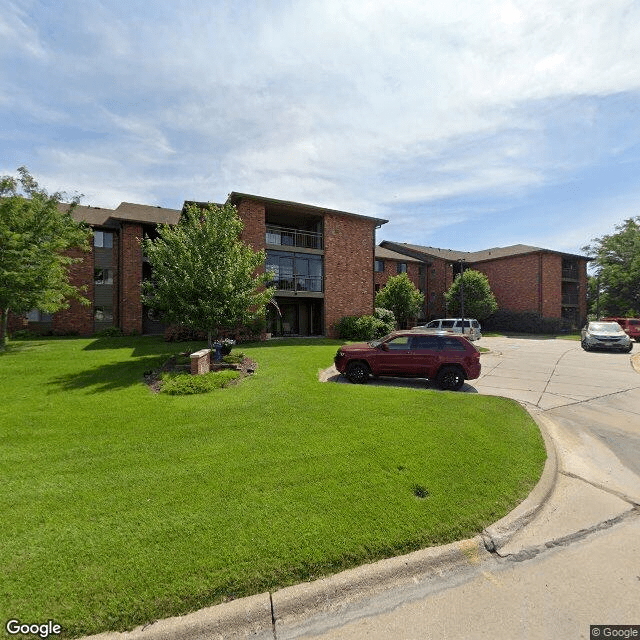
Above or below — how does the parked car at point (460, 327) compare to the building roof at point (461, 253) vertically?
below

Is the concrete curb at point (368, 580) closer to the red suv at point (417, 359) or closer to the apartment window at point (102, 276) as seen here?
the red suv at point (417, 359)

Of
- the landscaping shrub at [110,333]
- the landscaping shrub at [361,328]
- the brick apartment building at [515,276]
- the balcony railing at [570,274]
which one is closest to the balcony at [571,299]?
the brick apartment building at [515,276]

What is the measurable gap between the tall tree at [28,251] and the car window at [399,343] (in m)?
16.1

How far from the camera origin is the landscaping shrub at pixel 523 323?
34.7 m

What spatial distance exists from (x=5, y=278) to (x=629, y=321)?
1592 inches

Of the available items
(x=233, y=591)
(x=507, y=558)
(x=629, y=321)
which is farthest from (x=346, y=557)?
(x=629, y=321)

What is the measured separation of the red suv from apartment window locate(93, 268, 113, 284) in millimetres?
22433

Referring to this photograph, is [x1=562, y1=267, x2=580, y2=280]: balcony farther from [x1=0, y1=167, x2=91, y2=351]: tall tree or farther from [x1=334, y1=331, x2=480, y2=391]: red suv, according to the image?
[x1=0, y1=167, x2=91, y2=351]: tall tree

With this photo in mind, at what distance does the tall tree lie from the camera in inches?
578

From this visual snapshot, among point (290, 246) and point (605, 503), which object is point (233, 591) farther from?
point (290, 246)

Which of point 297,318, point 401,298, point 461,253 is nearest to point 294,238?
point 297,318

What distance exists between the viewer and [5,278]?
47.3 ft

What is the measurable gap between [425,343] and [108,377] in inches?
389

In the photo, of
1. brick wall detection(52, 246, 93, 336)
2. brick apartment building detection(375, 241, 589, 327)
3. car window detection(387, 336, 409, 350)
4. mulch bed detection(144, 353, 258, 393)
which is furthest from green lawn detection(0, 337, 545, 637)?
brick apartment building detection(375, 241, 589, 327)
